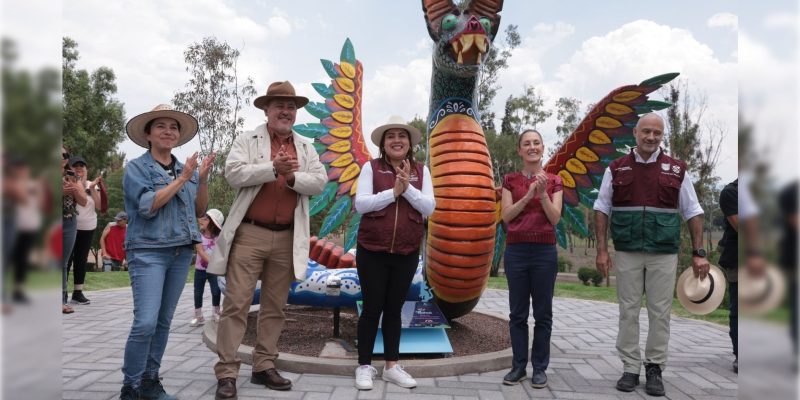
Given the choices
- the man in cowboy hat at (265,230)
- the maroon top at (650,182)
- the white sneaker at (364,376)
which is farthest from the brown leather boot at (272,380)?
the maroon top at (650,182)

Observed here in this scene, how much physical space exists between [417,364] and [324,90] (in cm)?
269

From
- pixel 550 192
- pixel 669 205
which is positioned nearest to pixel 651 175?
pixel 669 205

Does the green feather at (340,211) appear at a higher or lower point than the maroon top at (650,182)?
lower

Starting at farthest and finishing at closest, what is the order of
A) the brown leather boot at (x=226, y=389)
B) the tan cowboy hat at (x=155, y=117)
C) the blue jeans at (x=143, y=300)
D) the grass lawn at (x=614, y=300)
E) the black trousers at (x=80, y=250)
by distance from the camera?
the grass lawn at (x=614, y=300) < the black trousers at (x=80, y=250) < the brown leather boot at (x=226, y=389) < the tan cowboy hat at (x=155, y=117) < the blue jeans at (x=143, y=300)

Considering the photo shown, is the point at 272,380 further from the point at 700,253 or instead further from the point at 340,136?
the point at 700,253

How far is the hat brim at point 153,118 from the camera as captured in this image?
9.15 feet

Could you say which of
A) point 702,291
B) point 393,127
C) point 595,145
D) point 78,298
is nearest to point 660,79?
point 595,145

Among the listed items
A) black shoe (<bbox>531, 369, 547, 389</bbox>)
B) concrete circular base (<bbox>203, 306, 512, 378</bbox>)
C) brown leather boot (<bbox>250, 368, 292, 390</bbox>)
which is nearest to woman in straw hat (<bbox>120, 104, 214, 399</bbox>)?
brown leather boot (<bbox>250, 368, 292, 390</bbox>)

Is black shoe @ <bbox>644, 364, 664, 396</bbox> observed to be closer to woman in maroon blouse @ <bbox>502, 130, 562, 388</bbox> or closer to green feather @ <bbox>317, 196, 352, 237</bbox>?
woman in maroon blouse @ <bbox>502, 130, 562, 388</bbox>

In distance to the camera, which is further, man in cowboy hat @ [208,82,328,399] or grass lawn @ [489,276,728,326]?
grass lawn @ [489,276,728,326]

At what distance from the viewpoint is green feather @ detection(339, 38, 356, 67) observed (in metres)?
4.98

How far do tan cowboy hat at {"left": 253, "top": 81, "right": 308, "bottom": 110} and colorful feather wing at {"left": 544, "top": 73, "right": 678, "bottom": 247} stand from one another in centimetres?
224

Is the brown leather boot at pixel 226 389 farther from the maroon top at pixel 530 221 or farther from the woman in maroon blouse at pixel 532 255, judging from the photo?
the maroon top at pixel 530 221

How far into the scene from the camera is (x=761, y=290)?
50 centimetres
